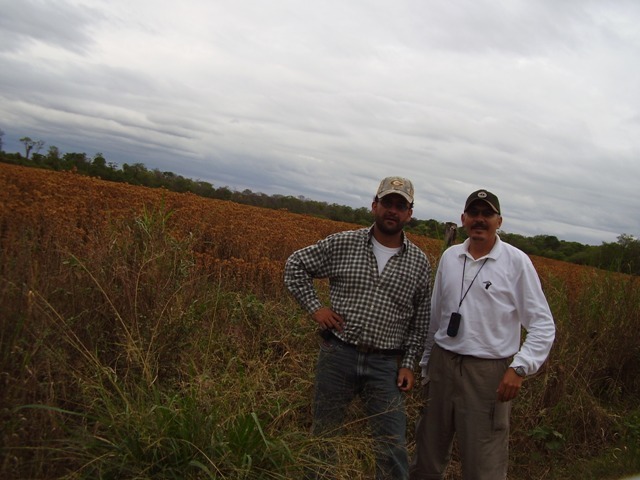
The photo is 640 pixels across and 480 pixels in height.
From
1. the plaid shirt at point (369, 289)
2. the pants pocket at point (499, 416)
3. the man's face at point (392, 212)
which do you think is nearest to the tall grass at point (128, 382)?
the plaid shirt at point (369, 289)

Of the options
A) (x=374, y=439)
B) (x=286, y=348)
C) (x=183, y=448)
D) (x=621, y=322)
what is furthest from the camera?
(x=621, y=322)

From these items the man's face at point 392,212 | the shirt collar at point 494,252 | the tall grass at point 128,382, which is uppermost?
the man's face at point 392,212

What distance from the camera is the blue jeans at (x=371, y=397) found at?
→ 3.18m

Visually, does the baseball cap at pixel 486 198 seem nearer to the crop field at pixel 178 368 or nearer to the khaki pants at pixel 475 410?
the khaki pants at pixel 475 410

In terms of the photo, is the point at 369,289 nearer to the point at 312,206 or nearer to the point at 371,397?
the point at 371,397

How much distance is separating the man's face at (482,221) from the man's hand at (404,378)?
34.6 inches

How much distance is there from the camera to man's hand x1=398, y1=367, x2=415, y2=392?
A: 10.8 ft

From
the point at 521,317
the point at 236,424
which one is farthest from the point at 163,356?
the point at 521,317

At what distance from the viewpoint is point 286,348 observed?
17.1 feet

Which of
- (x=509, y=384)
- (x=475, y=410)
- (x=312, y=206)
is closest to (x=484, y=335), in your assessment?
(x=509, y=384)

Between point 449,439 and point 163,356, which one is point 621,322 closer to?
point 449,439

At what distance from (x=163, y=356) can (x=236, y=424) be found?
1.16 m

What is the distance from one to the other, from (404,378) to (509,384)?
58cm

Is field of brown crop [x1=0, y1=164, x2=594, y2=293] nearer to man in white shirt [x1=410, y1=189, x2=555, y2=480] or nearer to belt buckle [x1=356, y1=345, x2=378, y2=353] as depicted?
belt buckle [x1=356, y1=345, x2=378, y2=353]
